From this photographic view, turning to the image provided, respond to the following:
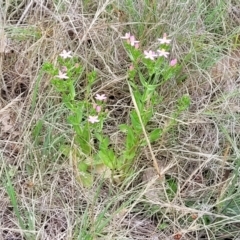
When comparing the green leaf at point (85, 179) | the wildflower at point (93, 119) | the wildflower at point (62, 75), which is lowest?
the green leaf at point (85, 179)

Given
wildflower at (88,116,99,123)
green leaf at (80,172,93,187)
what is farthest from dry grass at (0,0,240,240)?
wildflower at (88,116,99,123)

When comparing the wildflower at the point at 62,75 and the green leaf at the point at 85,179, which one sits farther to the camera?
the green leaf at the point at 85,179

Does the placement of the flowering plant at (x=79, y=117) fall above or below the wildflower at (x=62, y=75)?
below

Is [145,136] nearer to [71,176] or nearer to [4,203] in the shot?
[71,176]

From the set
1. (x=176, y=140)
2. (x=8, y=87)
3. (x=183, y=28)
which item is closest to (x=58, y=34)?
(x=8, y=87)

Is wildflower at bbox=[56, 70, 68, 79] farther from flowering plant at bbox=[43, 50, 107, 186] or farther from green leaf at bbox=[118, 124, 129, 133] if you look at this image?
green leaf at bbox=[118, 124, 129, 133]

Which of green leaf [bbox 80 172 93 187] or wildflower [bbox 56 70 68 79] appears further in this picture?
green leaf [bbox 80 172 93 187]

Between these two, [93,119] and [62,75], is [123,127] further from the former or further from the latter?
[62,75]

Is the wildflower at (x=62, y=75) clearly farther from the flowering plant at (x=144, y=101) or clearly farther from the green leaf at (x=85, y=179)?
the green leaf at (x=85, y=179)

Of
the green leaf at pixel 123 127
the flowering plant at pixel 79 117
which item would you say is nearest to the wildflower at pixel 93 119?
the flowering plant at pixel 79 117
